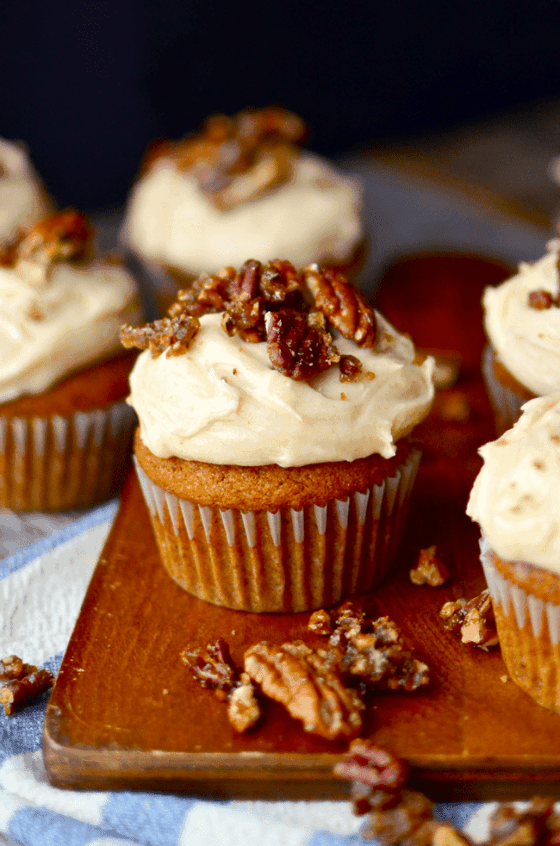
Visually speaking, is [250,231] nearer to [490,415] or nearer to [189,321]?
[490,415]

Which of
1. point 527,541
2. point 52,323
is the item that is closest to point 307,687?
point 527,541

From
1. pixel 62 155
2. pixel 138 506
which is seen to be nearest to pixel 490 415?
pixel 138 506

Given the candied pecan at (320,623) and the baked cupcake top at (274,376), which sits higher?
the baked cupcake top at (274,376)

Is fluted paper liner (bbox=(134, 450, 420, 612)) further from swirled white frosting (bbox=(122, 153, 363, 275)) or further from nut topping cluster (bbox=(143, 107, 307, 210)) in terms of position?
nut topping cluster (bbox=(143, 107, 307, 210))

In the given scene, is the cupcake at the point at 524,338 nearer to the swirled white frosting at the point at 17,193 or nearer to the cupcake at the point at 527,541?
the cupcake at the point at 527,541

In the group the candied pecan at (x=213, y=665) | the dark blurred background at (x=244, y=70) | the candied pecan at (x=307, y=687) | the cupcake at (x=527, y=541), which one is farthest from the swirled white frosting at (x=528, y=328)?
the dark blurred background at (x=244, y=70)

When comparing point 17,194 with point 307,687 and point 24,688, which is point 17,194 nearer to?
point 24,688

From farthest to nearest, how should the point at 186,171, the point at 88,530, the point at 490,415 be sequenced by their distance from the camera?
1. the point at 186,171
2. the point at 490,415
3. the point at 88,530

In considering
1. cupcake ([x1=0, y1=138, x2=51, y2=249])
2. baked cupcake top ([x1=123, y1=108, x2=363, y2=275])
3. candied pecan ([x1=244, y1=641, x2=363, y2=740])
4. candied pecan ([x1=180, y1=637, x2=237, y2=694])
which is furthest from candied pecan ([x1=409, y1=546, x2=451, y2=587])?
cupcake ([x1=0, y1=138, x2=51, y2=249])
